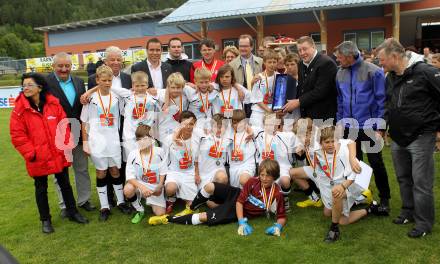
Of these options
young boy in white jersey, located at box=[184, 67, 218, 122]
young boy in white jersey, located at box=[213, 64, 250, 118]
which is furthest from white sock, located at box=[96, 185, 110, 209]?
young boy in white jersey, located at box=[213, 64, 250, 118]

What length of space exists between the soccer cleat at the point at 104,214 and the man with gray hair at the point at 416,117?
11.3ft

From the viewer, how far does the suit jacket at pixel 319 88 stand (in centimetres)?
482

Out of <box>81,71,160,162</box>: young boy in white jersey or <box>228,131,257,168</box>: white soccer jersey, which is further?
<box>228,131,257,168</box>: white soccer jersey

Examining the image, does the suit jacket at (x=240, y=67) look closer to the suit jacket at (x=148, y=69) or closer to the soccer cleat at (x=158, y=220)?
the suit jacket at (x=148, y=69)

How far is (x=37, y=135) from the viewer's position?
4.46 meters

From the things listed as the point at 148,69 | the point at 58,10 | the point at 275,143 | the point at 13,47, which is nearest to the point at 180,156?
the point at 275,143

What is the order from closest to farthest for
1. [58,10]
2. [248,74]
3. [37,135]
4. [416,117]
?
[416,117] < [37,135] < [248,74] < [58,10]

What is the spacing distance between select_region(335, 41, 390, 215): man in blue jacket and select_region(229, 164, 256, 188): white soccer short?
1245 millimetres

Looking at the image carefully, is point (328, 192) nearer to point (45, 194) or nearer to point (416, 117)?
point (416, 117)

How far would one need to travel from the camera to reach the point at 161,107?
533cm

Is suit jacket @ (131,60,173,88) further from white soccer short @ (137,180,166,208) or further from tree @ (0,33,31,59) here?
tree @ (0,33,31,59)

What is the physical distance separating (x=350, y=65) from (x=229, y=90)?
1637 millimetres

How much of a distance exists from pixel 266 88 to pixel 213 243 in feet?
7.51

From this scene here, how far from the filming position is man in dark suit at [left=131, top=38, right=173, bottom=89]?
5.55 meters
